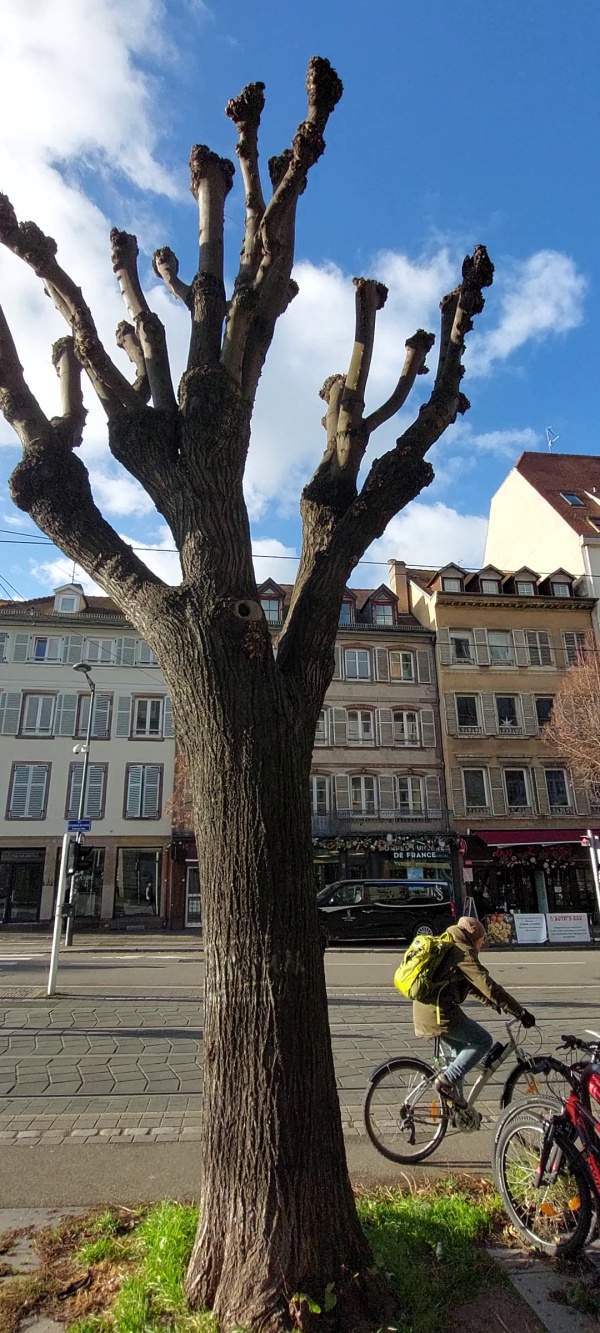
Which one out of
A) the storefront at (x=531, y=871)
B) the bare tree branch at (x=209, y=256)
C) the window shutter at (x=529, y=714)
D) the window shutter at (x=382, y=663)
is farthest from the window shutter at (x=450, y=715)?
the bare tree branch at (x=209, y=256)

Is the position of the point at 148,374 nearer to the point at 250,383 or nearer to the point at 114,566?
the point at 250,383

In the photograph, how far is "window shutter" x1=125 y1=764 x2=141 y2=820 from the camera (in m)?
31.1

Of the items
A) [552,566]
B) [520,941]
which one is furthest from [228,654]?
[552,566]

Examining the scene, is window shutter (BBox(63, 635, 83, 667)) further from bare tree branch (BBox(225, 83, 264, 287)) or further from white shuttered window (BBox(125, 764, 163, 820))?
bare tree branch (BBox(225, 83, 264, 287))

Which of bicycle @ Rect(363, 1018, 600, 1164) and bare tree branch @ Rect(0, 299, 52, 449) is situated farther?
bicycle @ Rect(363, 1018, 600, 1164)

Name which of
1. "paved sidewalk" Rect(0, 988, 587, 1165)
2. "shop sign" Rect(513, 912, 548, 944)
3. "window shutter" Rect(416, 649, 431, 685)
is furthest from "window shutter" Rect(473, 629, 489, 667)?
"paved sidewalk" Rect(0, 988, 587, 1165)

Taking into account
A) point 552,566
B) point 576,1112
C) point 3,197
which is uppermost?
point 552,566

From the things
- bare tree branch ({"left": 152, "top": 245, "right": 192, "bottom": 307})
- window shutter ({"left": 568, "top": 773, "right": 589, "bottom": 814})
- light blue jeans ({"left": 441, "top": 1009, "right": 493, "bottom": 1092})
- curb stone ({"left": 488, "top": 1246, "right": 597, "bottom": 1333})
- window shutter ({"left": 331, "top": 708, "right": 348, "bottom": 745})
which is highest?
window shutter ({"left": 331, "top": 708, "right": 348, "bottom": 745})

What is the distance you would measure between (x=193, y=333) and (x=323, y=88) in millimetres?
1413

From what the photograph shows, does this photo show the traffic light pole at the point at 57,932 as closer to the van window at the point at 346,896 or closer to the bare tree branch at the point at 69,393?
the bare tree branch at the point at 69,393

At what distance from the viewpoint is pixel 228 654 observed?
10.9 ft

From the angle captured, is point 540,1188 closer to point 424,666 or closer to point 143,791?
point 143,791

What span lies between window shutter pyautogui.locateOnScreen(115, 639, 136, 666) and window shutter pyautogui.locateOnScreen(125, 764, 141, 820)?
14.7 ft

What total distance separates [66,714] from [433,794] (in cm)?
1566
